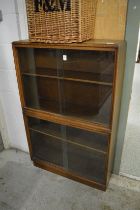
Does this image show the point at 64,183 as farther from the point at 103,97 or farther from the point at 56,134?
the point at 103,97

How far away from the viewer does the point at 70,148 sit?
1847mm

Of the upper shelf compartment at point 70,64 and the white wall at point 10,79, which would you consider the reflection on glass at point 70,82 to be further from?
the white wall at point 10,79

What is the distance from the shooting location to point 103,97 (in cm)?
145

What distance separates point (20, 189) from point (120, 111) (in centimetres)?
124

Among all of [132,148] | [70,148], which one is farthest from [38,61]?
[132,148]

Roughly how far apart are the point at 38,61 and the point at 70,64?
33cm

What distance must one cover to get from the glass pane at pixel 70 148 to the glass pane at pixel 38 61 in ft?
1.66

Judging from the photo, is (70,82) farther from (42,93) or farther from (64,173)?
(64,173)

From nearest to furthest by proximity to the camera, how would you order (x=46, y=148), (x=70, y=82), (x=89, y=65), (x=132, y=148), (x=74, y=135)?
(x=89, y=65)
(x=70, y=82)
(x=74, y=135)
(x=46, y=148)
(x=132, y=148)

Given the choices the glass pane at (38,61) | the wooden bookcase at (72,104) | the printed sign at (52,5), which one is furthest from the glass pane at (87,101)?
the printed sign at (52,5)

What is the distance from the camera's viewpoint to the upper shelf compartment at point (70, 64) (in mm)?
1308

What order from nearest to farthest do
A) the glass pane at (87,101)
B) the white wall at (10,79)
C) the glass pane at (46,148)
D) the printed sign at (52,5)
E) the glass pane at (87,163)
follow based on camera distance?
the printed sign at (52,5) < the glass pane at (87,101) < the white wall at (10,79) < the glass pane at (87,163) < the glass pane at (46,148)

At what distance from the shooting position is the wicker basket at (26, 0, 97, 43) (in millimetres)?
1154

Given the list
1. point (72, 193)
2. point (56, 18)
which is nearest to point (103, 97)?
point (56, 18)
